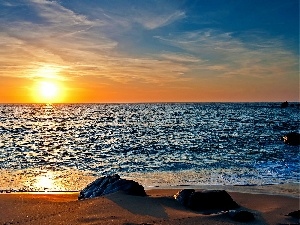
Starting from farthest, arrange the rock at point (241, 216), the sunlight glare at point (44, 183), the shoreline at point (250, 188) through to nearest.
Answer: the sunlight glare at point (44, 183)
the shoreline at point (250, 188)
the rock at point (241, 216)

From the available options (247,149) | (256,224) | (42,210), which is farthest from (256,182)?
(247,149)

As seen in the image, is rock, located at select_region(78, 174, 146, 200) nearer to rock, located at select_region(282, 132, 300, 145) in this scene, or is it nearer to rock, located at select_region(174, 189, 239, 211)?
rock, located at select_region(174, 189, 239, 211)

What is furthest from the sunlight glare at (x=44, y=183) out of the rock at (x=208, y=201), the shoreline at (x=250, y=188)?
the rock at (x=208, y=201)

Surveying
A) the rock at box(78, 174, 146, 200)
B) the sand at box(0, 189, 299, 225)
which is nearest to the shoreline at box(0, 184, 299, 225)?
the sand at box(0, 189, 299, 225)

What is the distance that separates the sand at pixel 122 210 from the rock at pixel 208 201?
11.9 inches

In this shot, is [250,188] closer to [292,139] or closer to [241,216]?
[241,216]

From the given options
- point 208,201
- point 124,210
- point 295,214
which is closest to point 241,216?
point 208,201

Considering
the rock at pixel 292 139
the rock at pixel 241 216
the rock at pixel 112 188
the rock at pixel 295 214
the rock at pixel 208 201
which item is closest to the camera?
the rock at pixel 241 216

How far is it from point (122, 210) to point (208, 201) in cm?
277

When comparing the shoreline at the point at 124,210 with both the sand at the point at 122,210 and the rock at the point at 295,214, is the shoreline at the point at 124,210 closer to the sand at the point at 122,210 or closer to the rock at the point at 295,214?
the sand at the point at 122,210

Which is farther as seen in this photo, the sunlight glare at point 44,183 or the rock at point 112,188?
the sunlight glare at point 44,183

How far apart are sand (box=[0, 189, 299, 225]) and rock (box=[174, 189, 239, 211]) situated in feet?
0.99

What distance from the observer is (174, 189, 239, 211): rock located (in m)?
10.7

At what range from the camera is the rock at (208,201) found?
35.2 feet
